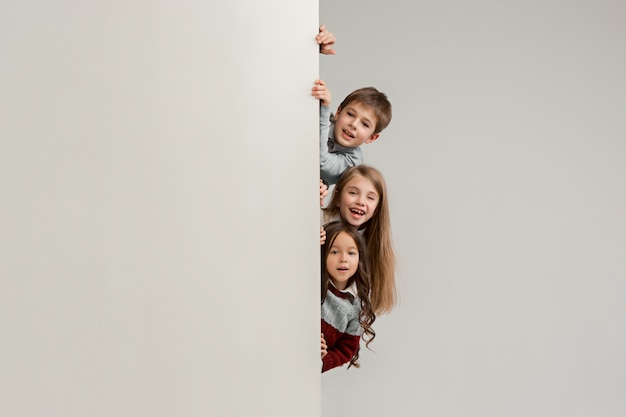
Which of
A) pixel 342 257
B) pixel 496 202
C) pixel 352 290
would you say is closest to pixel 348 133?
pixel 342 257

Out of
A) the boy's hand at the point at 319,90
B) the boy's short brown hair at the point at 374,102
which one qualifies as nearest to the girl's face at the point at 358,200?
the boy's short brown hair at the point at 374,102

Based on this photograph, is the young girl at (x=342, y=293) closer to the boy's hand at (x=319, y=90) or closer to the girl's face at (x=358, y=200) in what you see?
the girl's face at (x=358, y=200)

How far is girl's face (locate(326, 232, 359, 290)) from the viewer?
1598 mm

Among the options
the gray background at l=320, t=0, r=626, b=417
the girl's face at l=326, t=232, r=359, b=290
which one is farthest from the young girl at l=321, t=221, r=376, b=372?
the gray background at l=320, t=0, r=626, b=417

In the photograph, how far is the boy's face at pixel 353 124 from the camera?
62.1 inches

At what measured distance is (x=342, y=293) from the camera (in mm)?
1647

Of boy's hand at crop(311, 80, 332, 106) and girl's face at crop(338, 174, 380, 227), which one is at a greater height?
boy's hand at crop(311, 80, 332, 106)

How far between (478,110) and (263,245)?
167 cm

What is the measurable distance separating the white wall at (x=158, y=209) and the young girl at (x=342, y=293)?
0.43 metres

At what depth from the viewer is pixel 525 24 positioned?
2.57 metres

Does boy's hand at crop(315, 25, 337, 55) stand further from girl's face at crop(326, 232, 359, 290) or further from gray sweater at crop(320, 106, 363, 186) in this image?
girl's face at crop(326, 232, 359, 290)

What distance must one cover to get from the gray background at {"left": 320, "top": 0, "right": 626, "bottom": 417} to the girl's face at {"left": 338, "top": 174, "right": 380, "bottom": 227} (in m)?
0.84

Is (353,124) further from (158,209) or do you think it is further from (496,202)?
(496,202)

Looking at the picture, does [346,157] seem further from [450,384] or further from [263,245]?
[450,384]
